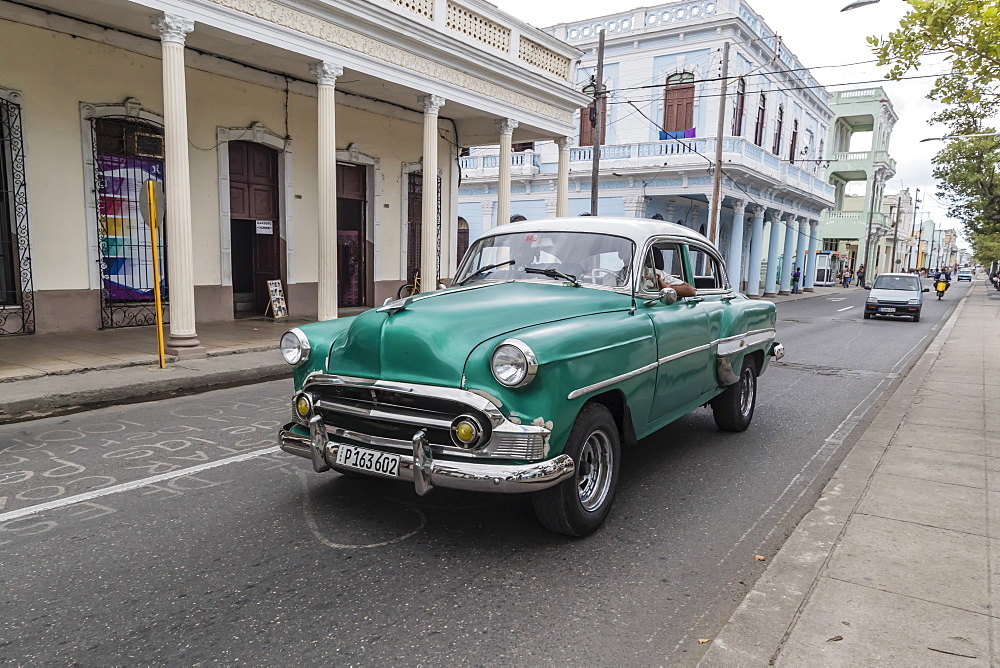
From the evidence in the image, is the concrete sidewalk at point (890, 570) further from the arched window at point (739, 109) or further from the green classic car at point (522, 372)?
the arched window at point (739, 109)

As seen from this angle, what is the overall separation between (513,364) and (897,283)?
73.1 ft

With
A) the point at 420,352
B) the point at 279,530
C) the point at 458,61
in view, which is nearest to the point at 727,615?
the point at 420,352

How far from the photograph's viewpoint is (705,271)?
587cm

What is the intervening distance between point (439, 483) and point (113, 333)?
9908mm

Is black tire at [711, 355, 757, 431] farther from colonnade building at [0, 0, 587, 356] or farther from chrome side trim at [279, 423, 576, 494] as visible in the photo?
colonnade building at [0, 0, 587, 356]

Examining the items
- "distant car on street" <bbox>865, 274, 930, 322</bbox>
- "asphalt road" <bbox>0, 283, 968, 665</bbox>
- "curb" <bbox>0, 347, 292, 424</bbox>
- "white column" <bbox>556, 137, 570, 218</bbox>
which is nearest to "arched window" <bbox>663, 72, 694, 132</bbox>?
"distant car on street" <bbox>865, 274, 930, 322</bbox>

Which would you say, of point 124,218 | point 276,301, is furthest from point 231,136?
point 276,301

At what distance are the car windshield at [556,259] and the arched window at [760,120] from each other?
90.7 feet

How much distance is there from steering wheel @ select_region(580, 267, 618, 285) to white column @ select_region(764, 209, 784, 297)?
29.8m

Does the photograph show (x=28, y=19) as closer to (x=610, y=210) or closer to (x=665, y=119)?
(x=610, y=210)

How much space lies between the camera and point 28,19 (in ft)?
32.3

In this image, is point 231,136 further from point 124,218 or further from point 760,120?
point 760,120

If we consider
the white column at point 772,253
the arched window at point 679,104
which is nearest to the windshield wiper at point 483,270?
the arched window at point 679,104

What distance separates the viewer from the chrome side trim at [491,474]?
10.6 ft
